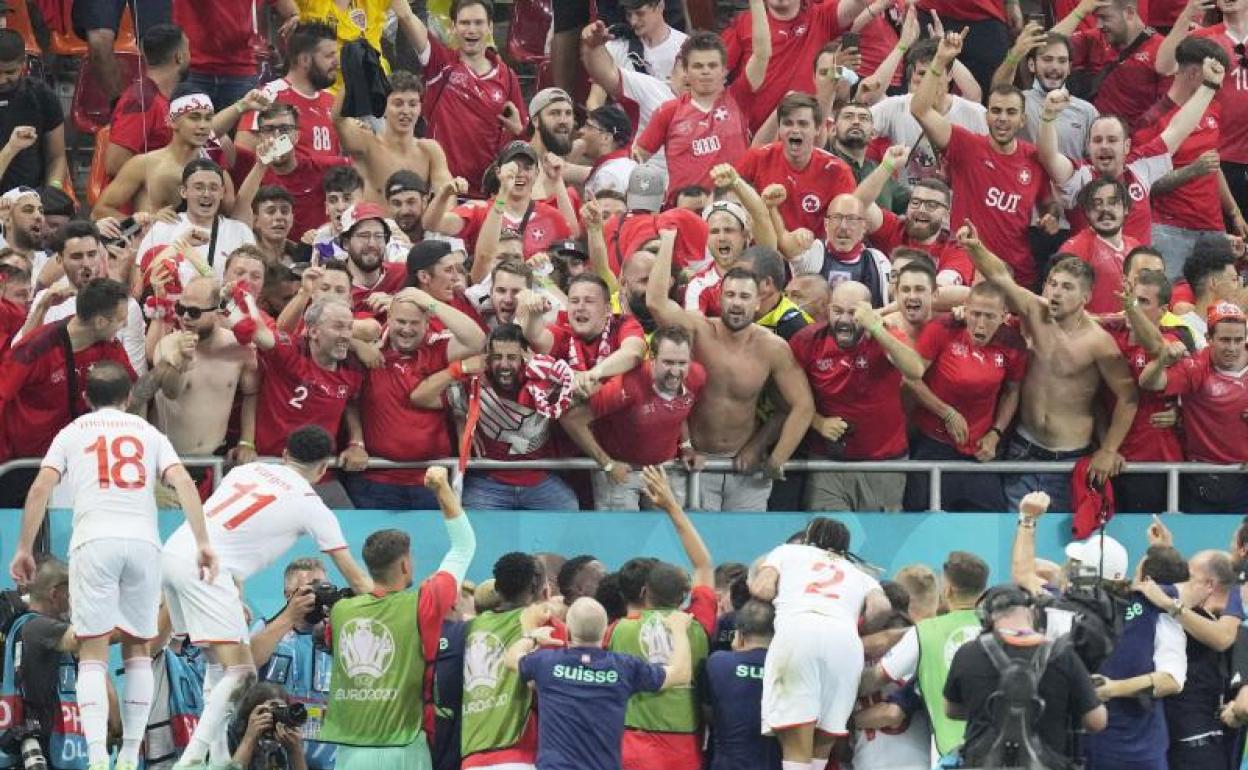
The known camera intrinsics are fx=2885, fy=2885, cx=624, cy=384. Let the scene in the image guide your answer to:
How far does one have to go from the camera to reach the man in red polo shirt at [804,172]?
18469 millimetres

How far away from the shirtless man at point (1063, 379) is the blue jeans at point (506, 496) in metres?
2.71

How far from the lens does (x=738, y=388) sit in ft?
54.6

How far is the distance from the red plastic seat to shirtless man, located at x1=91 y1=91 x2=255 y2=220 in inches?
148

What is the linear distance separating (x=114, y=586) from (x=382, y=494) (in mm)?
2487

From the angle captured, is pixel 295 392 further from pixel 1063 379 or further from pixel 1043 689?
pixel 1043 689

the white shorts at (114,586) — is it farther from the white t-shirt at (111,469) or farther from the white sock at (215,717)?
the white sock at (215,717)

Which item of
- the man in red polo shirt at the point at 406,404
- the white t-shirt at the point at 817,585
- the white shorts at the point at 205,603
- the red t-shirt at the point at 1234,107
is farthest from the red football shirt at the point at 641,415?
the red t-shirt at the point at 1234,107

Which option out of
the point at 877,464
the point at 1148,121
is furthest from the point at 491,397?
the point at 1148,121

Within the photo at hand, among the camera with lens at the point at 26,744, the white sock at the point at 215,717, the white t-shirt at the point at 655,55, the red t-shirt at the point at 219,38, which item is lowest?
the camera with lens at the point at 26,744

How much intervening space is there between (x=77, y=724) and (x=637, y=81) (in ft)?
24.6

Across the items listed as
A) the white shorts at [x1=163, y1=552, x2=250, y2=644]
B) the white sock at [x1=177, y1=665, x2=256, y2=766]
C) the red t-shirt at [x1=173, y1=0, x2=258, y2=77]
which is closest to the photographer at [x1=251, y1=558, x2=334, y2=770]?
the white shorts at [x1=163, y1=552, x2=250, y2=644]

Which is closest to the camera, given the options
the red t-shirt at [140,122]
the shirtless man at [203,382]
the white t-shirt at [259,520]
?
the white t-shirt at [259,520]

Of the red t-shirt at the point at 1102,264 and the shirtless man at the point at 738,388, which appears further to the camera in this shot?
the red t-shirt at the point at 1102,264

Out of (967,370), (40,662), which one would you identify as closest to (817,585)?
(967,370)
